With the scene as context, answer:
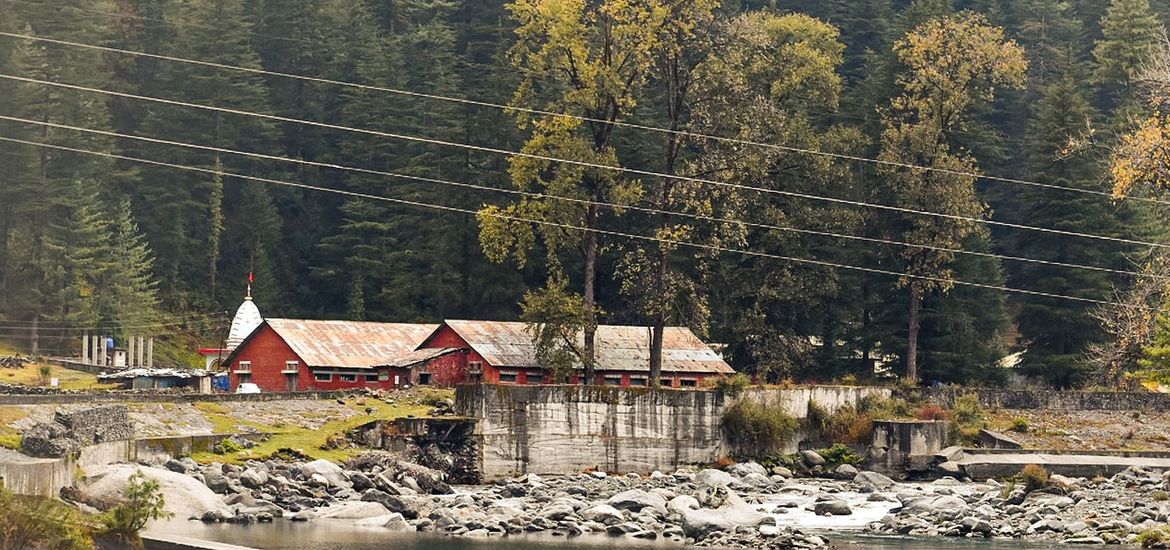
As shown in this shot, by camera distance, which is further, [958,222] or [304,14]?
[304,14]

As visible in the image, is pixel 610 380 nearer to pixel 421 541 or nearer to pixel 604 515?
pixel 604 515

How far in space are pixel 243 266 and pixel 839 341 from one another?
3475 cm

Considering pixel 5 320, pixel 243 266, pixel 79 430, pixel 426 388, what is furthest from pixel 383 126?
pixel 79 430

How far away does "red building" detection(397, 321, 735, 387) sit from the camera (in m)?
74.2

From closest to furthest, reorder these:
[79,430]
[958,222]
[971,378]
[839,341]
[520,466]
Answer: [79,430], [520,466], [958,222], [971,378], [839,341]

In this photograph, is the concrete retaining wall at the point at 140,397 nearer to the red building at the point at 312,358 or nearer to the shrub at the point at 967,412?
the red building at the point at 312,358

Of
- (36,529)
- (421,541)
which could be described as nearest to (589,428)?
(421,541)

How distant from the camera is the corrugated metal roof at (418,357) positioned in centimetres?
7538

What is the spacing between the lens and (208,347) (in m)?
99.1

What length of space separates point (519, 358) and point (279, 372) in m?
10.1

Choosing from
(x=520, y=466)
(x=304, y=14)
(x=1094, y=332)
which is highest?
(x=304, y=14)

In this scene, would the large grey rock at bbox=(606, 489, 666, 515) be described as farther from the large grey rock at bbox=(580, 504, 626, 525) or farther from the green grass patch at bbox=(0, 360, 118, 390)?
the green grass patch at bbox=(0, 360, 118, 390)

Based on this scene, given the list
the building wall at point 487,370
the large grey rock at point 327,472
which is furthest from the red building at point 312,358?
the large grey rock at point 327,472

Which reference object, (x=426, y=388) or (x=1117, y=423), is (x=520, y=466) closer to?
(x=426, y=388)
